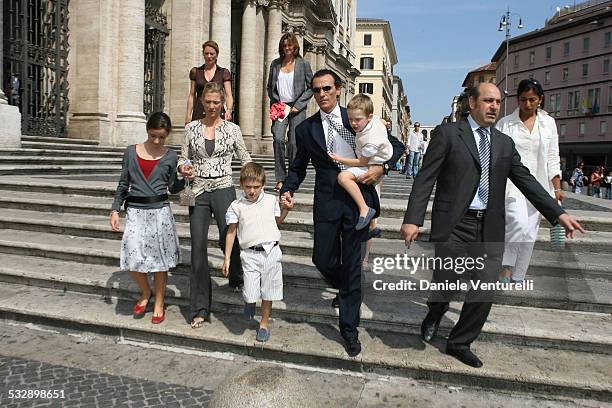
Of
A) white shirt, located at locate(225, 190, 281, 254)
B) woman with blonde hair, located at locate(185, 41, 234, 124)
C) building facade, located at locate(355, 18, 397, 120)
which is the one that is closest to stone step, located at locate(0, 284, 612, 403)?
white shirt, located at locate(225, 190, 281, 254)

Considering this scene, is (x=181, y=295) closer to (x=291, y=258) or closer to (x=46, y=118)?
(x=291, y=258)

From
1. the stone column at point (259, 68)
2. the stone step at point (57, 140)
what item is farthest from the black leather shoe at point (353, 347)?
the stone column at point (259, 68)

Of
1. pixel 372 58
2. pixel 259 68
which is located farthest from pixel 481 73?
pixel 259 68

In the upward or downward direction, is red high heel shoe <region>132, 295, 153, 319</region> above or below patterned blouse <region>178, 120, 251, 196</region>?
below

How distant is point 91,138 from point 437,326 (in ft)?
39.8

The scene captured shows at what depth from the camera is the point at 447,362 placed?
12.5ft

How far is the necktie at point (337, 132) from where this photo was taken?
398 cm

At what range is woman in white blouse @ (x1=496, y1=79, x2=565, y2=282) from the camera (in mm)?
4309

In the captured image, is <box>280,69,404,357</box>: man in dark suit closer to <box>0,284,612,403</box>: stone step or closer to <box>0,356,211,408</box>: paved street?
<box>0,284,612,403</box>: stone step

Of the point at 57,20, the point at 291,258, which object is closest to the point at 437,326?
the point at 291,258

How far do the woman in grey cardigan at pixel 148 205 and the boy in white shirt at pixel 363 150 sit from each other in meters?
1.67

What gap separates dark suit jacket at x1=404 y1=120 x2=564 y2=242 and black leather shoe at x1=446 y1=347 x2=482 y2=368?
0.86 m

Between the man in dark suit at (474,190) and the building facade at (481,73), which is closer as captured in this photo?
the man in dark suit at (474,190)

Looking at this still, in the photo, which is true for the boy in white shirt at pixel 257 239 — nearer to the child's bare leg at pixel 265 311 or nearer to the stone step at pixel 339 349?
the child's bare leg at pixel 265 311
